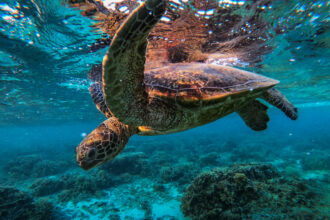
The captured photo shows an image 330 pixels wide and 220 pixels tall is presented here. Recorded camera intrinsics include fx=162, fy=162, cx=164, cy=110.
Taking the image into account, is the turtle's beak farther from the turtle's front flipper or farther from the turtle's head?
the turtle's front flipper

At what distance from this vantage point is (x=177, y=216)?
6.28m

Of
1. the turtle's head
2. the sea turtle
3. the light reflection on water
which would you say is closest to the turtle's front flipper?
the sea turtle

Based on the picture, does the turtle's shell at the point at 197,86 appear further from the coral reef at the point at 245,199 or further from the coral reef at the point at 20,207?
the coral reef at the point at 20,207

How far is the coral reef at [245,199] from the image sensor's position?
4.30m

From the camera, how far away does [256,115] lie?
4812 mm

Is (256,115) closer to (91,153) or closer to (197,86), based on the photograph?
(197,86)

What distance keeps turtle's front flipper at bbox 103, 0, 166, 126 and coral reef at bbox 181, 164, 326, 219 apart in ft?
14.0

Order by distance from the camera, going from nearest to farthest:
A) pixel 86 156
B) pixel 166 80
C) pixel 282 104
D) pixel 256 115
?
pixel 86 156 < pixel 166 80 < pixel 282 104 < pixel 256 115

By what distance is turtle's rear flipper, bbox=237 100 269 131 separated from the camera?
463 centimetres

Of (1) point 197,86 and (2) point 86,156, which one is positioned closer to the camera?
(2) point 86,156

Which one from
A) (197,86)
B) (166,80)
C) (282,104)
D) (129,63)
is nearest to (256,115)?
(282,104)

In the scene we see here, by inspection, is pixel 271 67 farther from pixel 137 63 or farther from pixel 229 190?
pixel 137 63

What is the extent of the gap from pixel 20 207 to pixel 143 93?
26.3 feet

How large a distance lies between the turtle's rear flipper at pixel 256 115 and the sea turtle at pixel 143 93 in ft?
5.42
